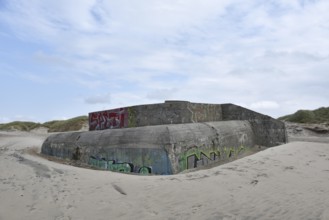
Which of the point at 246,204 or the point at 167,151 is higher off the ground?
the point at 167,151

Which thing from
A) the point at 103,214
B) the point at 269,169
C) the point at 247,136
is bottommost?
the point at 103,214

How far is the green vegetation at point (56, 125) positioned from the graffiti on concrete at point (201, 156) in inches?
1043

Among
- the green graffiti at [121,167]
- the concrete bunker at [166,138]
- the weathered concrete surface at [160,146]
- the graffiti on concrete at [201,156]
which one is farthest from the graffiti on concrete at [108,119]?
the graffiti on concrete at [201,156]

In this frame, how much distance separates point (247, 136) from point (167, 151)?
6425 millimetres

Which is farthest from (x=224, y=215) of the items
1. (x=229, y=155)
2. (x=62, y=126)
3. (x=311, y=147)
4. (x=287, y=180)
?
(x=62, y=126)

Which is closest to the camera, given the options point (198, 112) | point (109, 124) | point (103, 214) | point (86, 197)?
point (103, 214)

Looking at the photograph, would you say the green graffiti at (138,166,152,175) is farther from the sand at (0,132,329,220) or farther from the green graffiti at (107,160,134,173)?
the sand at (0,132,329,220)

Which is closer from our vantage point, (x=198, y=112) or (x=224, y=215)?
(x=224, y=215)

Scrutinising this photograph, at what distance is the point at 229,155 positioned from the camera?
11539 millimetres

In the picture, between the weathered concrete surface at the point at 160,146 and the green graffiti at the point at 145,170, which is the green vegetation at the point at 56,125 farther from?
the green graffiti at the point at 145,170

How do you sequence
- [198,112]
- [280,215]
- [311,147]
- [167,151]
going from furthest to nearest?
[198,112]
[311,147]
[167,151]
[280,215]

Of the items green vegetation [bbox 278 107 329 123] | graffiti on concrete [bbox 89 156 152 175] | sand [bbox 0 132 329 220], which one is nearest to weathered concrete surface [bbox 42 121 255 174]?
graffiti on concrete [bbox 89 156 152 175]

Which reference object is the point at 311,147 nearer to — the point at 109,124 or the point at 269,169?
the point at 269,169

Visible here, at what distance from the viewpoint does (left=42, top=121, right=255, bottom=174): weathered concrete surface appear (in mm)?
8523
